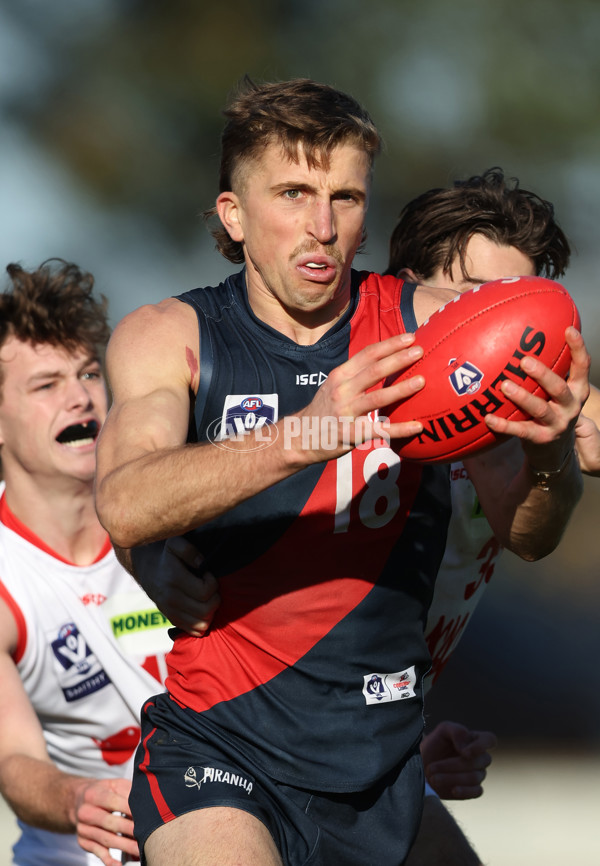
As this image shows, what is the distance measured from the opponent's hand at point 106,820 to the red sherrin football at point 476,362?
5.41 feet

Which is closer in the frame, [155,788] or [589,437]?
[155,788]

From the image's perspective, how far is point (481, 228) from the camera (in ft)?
15.7

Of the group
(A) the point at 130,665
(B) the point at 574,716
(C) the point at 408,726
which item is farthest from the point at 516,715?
(C) the point at 408,726

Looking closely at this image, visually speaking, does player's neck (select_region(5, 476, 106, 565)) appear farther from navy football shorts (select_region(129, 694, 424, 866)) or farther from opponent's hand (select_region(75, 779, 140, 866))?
navy football shorts (select_region(129, 694, 424, 866))

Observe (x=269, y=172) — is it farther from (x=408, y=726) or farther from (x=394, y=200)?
(x=394, y=200)

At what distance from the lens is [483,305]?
2.92 meters

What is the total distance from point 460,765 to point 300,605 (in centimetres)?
177

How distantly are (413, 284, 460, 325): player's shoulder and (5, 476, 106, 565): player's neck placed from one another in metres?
2.32

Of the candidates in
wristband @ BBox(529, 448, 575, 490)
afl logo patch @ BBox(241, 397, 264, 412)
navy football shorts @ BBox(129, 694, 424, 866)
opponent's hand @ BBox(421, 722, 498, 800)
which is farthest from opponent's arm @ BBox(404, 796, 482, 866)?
afl logo patch @ BBox(241, 397, 264, 412)

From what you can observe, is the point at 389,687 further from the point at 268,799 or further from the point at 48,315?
the point at 48,315

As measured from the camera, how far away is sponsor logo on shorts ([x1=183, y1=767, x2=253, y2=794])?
10.1 ft

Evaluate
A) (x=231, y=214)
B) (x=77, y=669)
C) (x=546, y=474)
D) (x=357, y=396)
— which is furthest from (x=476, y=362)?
(x=77, y=669)

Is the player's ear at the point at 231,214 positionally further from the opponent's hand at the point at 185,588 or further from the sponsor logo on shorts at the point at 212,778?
the sponsor logo on shorts at the point at 212,778

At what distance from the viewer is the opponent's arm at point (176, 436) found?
2580 mm
